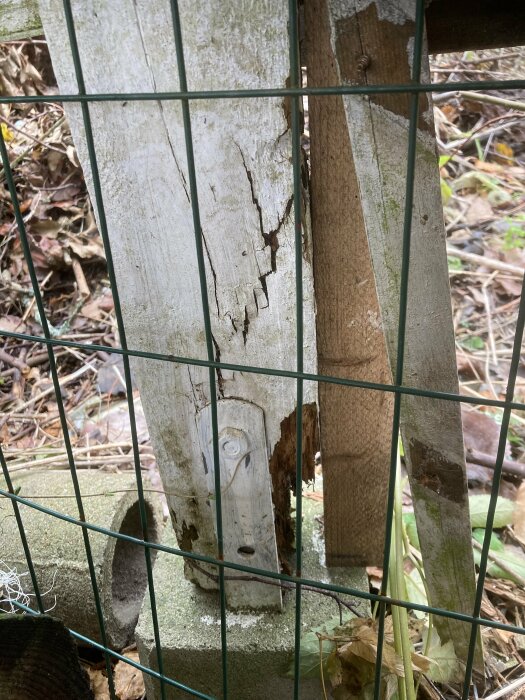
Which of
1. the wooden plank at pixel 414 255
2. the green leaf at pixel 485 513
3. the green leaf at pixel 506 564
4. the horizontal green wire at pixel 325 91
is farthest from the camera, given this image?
the green leaf at pixel 485 513

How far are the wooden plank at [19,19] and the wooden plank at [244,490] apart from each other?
Answer: 0.79m

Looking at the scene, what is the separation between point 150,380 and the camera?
1285mm

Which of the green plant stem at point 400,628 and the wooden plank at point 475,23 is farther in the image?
the green plant stem at point 400,628

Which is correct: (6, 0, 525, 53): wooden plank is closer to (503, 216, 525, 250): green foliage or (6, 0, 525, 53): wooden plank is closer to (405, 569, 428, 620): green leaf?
(405, 569, 428, 620): green leaf

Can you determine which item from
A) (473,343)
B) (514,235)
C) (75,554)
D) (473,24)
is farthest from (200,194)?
(514,235)

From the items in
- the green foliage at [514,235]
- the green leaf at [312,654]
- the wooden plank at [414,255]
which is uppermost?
the wooden plank at [414,255]

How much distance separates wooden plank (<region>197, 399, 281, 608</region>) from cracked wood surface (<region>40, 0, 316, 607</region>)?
0.02 metres

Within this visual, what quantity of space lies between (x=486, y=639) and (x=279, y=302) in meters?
1.25

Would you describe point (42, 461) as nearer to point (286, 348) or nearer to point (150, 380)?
point (150, 380)

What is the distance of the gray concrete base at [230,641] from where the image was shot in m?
1.47

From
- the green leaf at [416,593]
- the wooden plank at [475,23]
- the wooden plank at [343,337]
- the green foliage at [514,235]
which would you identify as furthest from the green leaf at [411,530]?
the green foliage at [514,235]

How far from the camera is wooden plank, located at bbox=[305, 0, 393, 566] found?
1093 mm

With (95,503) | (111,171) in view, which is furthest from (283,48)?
(95,503)

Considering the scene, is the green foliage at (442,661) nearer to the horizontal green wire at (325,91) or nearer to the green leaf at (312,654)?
the green leaf at (312,654)
